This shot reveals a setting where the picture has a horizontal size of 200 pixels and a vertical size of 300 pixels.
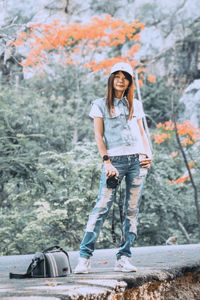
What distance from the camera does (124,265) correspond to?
9.27 feet

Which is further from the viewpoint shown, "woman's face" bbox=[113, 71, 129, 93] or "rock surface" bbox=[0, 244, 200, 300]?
"woman's face" bbox=[113, 71, 129, 93]

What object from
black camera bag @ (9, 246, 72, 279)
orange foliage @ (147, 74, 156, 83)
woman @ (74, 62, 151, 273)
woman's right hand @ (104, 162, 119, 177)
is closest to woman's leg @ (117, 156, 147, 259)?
woman @ (74, 62, 151, 273)

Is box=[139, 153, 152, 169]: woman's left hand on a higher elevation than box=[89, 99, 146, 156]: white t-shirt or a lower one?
lower

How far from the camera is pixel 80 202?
30.4 ft

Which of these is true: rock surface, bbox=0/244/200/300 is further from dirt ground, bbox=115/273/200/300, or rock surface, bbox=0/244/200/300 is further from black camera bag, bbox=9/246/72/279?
black camera bag, bbox=9/246/72/279

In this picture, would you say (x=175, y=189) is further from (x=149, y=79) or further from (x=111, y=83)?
(x=111, y=83)

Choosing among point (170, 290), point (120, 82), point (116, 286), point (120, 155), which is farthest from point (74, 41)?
point (116, 286)

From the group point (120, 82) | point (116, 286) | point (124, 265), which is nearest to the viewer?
point (116, 286)

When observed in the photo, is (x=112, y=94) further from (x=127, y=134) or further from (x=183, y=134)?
(x=183, y=134)

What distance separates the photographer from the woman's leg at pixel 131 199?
2863 millimetres

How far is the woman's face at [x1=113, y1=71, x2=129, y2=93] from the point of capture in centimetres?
294

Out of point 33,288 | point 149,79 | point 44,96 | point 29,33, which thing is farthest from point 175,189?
point 33,288

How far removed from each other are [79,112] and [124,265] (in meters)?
10.5

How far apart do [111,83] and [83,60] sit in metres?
12.0
